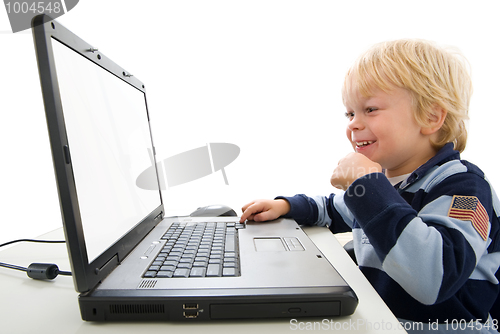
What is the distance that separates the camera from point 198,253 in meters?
0.45

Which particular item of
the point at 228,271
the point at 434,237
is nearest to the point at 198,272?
the point at 228,271

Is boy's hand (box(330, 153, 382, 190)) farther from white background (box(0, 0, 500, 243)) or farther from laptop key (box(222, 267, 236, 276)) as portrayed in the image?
white background (box(0, 0, 500, 243))

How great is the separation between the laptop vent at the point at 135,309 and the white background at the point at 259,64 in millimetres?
971

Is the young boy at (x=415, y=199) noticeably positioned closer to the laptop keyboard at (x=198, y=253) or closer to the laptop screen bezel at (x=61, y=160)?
the laptop keyboard at (x=198, y=253)

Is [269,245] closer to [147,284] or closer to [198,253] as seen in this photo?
[198,253]

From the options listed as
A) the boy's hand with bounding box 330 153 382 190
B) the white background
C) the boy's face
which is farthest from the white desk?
the white background

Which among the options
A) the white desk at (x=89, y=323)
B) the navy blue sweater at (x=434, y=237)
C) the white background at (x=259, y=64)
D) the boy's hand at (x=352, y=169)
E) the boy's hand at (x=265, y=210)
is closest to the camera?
the white desk at (x=89, y=323)

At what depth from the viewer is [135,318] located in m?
0.32

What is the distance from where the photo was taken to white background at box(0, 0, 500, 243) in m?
1.25

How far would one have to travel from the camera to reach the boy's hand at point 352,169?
57cm

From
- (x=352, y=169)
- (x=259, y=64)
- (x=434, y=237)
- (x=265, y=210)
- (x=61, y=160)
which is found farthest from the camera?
(x=259, y=64)

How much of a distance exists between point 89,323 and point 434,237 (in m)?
0.47

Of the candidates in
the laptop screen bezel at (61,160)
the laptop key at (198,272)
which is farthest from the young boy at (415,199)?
the laptop screen bezel at (61,160)

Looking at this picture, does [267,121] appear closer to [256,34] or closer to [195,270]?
[256,34]
